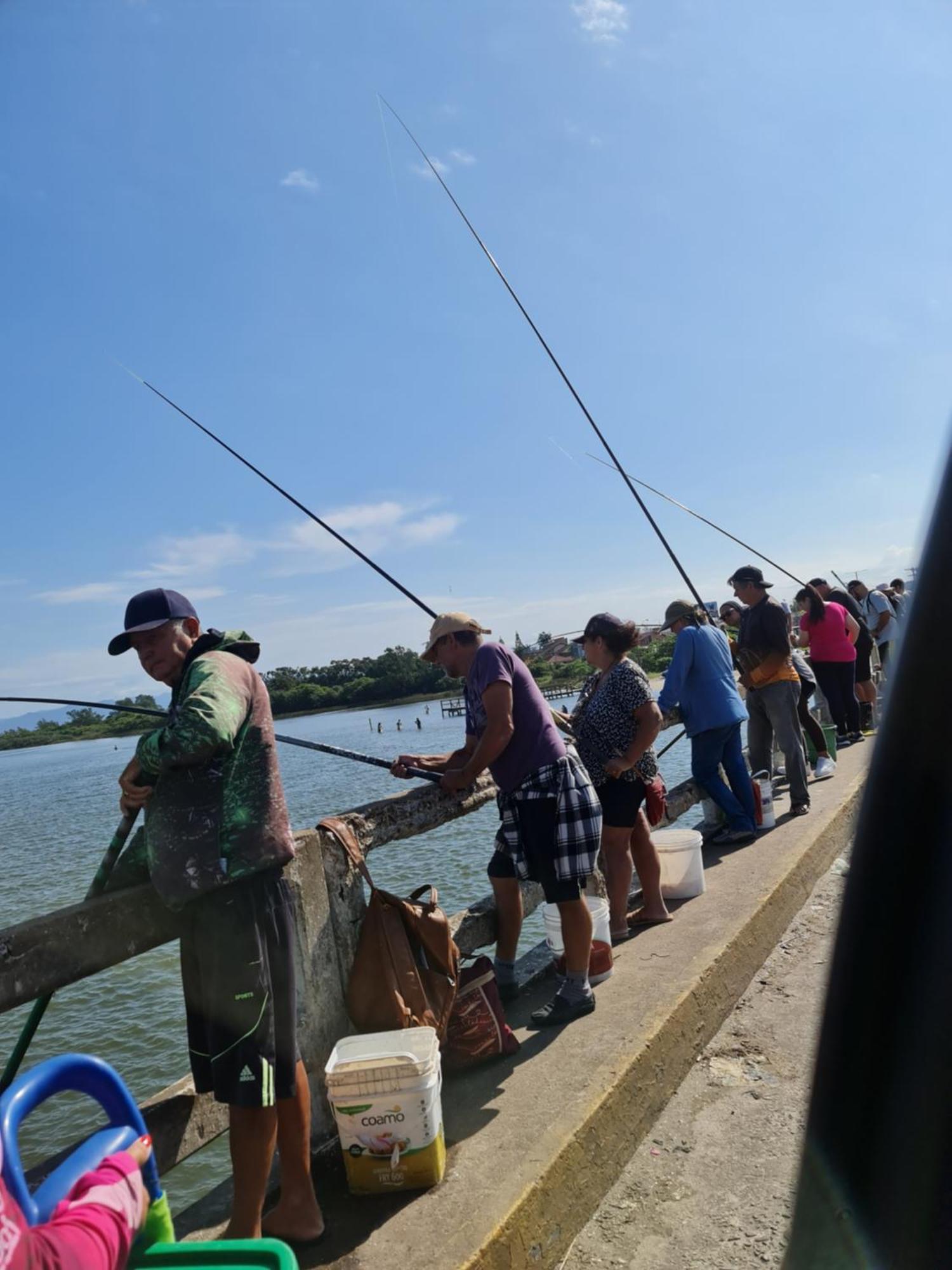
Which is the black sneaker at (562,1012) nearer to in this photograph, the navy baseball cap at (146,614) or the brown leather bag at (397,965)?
the brown leather bag at (397,965)

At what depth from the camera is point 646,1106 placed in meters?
3.28

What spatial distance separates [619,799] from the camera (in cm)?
484

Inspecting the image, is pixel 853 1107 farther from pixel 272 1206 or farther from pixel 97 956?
pixel 272 1206

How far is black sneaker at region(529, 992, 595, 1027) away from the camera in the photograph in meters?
3.75

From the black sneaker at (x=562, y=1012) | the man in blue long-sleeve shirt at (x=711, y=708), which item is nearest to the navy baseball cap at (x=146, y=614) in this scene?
the black sneaker at (x=562, y=1012)

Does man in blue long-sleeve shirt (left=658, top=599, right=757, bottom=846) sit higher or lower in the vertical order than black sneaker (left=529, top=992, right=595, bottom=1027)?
higher

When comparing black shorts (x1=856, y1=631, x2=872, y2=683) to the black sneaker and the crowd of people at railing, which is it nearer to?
the crowd of people at railing

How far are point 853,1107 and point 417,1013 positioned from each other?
2359mm

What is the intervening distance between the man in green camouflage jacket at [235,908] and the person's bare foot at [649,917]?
2695mm

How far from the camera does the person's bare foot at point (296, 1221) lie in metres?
2.52

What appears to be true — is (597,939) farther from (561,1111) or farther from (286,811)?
(286,811)

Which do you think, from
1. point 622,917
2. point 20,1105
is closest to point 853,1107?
point 20,1105

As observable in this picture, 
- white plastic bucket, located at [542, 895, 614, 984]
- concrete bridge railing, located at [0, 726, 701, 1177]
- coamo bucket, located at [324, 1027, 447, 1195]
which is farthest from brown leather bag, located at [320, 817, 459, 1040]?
white plastic bucket, located at [542, 895, 614, 984]

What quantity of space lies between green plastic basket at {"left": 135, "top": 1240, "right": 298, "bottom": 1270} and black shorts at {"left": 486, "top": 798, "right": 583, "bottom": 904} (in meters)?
2.15
